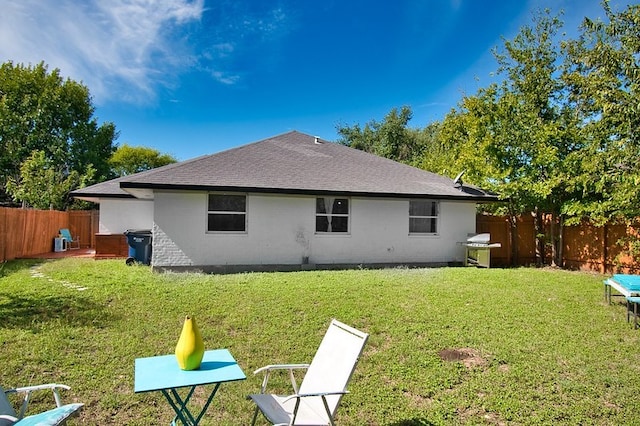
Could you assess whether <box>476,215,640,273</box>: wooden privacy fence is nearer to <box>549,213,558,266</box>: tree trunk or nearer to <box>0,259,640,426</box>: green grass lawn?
<box>549,213,558,266</box>: tree trunk

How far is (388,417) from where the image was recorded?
4309 mm

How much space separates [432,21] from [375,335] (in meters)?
12.1

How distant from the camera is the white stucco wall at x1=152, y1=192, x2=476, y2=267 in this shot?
11852 millimetres

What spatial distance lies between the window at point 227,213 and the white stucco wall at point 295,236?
0.56 ft

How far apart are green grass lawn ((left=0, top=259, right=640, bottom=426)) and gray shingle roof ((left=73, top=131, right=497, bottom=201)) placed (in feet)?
9.85

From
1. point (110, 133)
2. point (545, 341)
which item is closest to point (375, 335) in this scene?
point (545, 341)

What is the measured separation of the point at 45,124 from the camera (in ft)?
103

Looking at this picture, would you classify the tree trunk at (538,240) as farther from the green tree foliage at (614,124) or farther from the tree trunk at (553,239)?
the green tree foliage at (614,124)

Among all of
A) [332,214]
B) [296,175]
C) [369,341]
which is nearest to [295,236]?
[332,214]

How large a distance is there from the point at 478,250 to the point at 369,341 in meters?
9.44

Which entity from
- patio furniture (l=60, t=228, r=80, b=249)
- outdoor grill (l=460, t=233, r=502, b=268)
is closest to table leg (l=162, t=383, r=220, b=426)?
outdoor grill (l=460, t=233, r=502, b=268)

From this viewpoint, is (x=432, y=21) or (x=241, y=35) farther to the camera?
(x=241, y=35)

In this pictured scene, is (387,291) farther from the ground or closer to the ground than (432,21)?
closer to the ground

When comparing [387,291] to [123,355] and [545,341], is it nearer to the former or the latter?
[545,341]
